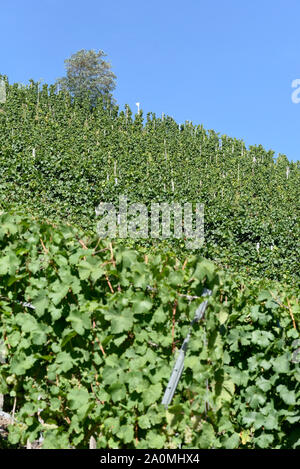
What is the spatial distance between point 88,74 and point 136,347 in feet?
135

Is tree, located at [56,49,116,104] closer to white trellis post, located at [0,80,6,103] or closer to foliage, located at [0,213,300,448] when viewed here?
white trellis post, located at [0,80,6,103]

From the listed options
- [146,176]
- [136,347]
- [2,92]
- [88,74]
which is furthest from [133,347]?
[88,74]

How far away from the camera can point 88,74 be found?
39.9m

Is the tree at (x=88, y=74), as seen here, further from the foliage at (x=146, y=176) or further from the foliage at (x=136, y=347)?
the foliage at (x=136, y=347)

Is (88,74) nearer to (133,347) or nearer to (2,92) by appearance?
(2,92)

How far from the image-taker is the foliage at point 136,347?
253 cm

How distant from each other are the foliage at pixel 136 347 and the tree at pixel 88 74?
127 ft

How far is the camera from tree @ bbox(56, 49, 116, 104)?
39.2 m

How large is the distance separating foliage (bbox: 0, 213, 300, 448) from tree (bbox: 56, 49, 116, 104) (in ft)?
127

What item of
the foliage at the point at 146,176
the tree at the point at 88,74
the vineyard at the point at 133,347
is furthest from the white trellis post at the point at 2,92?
the vineyard at the point at 133,347

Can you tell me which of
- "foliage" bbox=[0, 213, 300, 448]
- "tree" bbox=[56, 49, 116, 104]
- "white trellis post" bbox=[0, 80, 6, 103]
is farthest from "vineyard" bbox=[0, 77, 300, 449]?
"tree" bbox=[56, 49, 116, 104]
